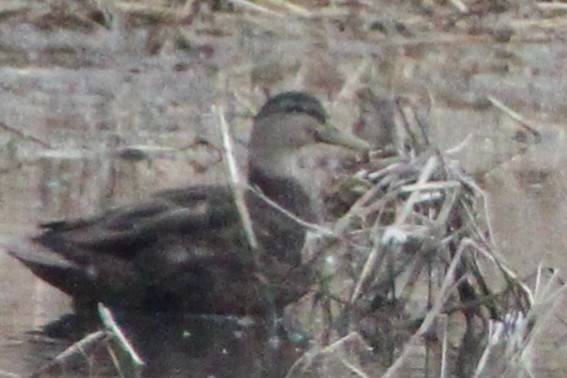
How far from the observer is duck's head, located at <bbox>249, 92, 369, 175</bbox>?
7.98 m

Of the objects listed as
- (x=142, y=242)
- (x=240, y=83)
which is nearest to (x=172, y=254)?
(x=142, y=242)

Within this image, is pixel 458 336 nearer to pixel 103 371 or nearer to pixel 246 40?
pixel 103 371

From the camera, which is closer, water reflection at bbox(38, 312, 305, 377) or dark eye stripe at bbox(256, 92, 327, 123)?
water reflection at bbox(38, 312, 305, 377)

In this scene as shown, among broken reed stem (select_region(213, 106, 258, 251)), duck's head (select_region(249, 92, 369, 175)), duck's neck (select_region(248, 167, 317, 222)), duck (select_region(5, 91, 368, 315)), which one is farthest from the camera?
duck's head (select_region(249, 92, 369, 175))

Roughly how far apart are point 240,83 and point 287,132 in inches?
106

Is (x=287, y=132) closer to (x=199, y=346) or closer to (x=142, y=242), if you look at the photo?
(x=142, y=242)

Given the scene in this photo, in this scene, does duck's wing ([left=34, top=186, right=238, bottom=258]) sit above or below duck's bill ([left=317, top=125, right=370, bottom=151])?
below

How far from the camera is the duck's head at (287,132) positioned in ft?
26.2

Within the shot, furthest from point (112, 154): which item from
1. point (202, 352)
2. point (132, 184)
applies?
point (202, 352)

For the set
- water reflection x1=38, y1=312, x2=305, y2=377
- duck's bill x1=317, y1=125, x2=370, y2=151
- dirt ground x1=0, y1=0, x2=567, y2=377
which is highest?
duck's bill x1=317, y1=125, x2=370, y2=151

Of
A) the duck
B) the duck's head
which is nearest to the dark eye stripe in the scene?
the duck's head

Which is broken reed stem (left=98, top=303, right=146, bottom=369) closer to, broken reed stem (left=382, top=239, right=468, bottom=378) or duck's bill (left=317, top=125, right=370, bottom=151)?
broken reed stem (left=382, top=239, right=468, bottom=378)

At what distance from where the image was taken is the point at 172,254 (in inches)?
281

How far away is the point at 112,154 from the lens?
29.1ft
